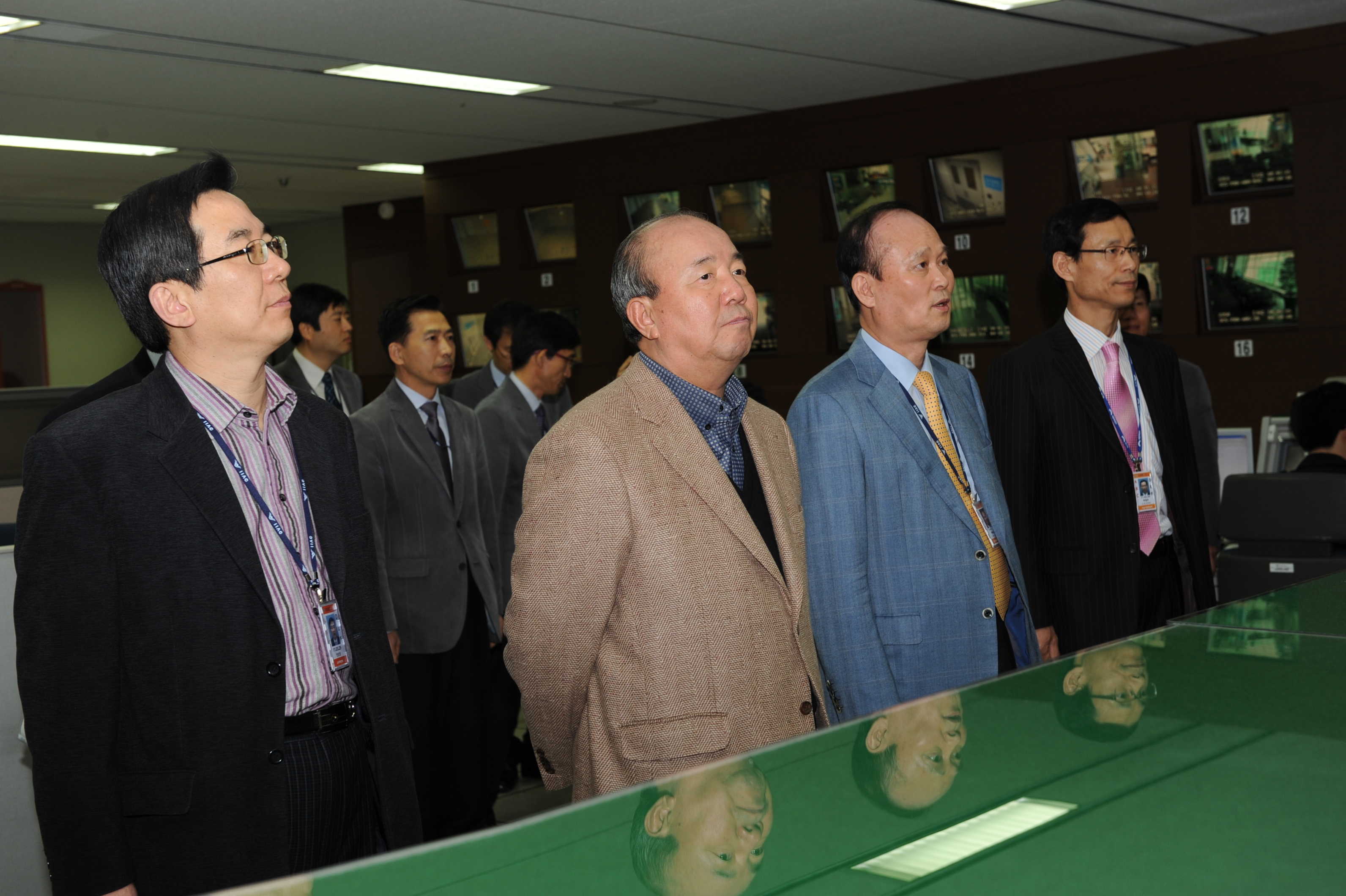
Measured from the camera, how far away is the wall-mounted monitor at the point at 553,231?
31.2 ft

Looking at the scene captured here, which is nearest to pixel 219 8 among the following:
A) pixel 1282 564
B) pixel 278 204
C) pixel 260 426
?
pixel 260 426

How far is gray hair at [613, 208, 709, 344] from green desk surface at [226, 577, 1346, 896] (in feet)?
3.23

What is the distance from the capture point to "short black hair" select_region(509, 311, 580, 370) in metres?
5.06

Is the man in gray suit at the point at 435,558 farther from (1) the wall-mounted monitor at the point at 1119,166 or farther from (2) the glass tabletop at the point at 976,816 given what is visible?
(1) the wall-mounted monitor at the point at 1119,166

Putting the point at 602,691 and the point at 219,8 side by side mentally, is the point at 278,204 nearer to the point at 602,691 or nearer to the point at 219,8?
the point at 219,8

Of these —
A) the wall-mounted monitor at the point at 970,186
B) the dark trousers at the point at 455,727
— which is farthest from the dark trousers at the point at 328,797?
the wall-mounted monitor at the point at 970,186

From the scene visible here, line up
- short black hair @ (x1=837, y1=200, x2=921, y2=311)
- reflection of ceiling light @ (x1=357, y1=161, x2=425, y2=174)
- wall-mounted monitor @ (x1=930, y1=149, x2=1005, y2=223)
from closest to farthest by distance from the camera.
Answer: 1. short black hair @ (x1=837, y1=200, x2=921, y2=311)
2. wall-mounted monitor @ (x1=930, y1=149, x2=1005, y2=223)
3. reflection of ceiling light @ (x1=357, y1=161, x2=425, y2=174)

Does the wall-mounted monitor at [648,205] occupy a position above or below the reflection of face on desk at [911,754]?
above

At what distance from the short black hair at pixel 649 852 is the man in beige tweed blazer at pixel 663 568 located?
2.72 feet

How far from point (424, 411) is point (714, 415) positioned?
228 centimetres

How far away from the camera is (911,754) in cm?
130

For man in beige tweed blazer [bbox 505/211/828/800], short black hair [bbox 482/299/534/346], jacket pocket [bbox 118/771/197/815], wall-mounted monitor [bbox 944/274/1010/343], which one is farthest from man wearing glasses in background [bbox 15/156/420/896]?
wall-mounted monitor [bbox 944/274/1010/343]

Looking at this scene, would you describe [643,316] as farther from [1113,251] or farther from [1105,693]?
[1113,251]

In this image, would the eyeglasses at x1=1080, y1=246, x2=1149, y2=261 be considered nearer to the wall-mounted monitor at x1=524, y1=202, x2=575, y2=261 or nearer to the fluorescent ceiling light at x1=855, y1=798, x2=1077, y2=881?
the fluorescent ceiling light at x1=855, y1=798, x2=1077, y2=881
